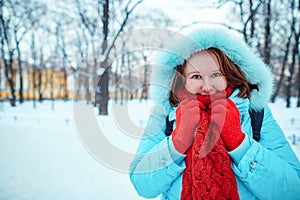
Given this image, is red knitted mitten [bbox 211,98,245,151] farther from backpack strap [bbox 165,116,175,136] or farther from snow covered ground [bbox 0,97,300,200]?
snow covered ground [bbox 0,97,300,200]

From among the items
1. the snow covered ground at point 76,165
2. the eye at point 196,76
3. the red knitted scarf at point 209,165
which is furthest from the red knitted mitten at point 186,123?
the snow covered ground at point 76,165

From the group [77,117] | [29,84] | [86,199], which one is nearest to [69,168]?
[86,199]

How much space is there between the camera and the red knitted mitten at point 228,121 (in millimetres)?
1073

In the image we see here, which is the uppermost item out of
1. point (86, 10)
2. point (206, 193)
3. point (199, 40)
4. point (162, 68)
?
point (86, 10)

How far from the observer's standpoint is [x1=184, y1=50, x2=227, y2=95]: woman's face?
119 centimetres

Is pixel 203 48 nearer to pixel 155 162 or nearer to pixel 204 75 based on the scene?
pixel 204 75

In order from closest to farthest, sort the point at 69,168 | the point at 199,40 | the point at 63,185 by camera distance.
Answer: the point at 199,40, the point at 63,185, the point at 69,168

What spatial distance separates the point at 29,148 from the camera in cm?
750

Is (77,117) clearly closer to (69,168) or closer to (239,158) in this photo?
(239,158)

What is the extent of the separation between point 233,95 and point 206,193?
540 millimetres

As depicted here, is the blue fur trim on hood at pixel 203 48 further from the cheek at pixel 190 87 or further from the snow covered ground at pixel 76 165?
the snow covered ground at pixel 76 165

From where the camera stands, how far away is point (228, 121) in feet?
3.55

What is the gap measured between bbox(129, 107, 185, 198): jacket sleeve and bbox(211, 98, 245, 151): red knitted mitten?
0.26 meters

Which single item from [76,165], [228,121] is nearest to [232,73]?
[228,121]
